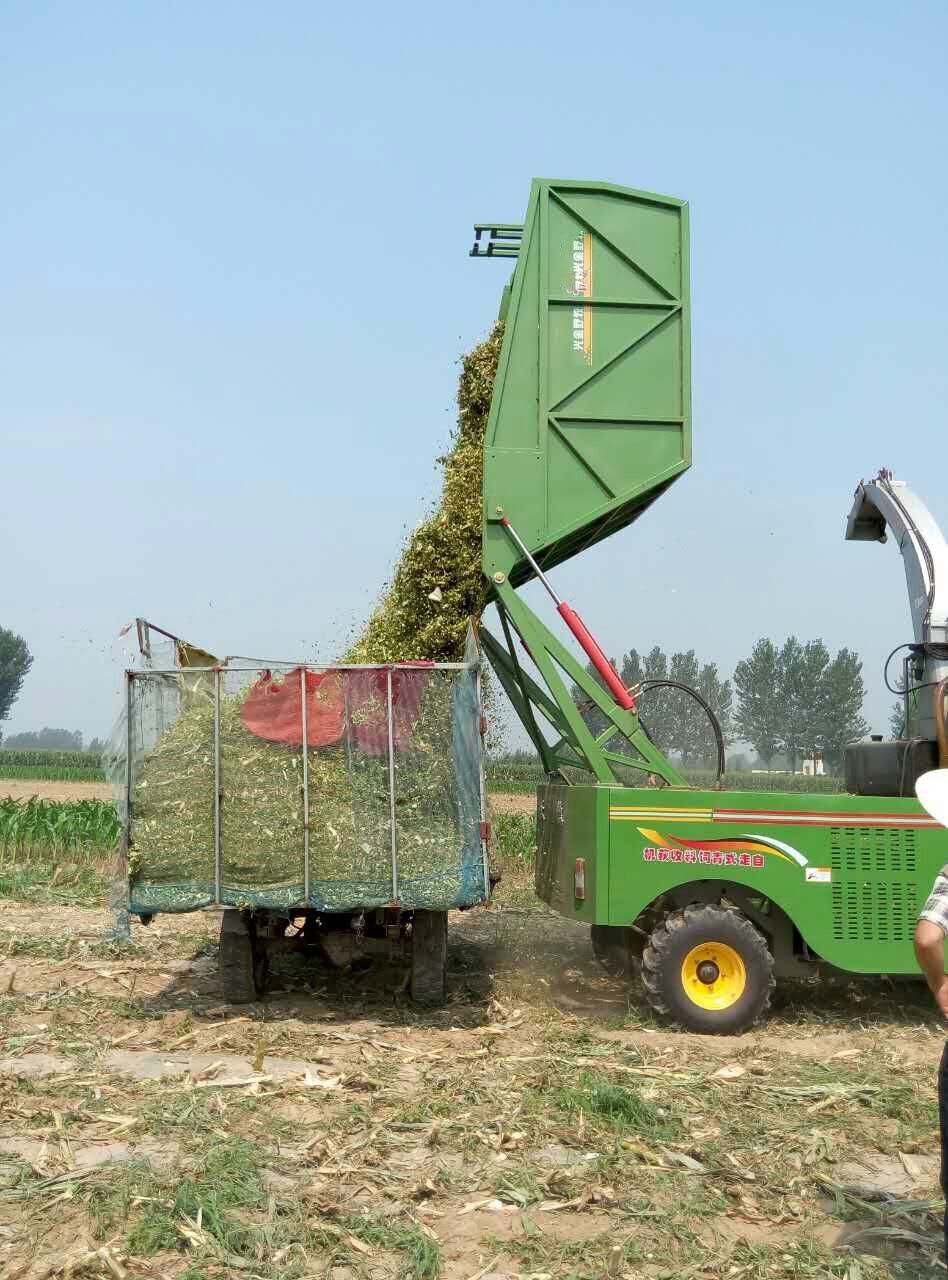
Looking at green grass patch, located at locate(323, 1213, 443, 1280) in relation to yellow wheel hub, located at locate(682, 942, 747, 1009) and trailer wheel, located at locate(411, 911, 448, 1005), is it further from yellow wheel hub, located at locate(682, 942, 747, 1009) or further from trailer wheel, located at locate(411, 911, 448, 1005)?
yellow wheel hub, located at locate(682, 942, 747, 1009)

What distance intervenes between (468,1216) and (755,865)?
3.79 m

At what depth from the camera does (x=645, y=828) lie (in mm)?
8172

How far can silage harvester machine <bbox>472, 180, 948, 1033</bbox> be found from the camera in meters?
8.11

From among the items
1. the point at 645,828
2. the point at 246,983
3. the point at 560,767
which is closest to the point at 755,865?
the point at 645,828

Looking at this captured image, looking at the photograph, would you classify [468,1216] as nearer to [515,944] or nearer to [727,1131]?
[727,1131]

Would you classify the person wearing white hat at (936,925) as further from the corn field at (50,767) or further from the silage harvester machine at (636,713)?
the corn field at (50,767)

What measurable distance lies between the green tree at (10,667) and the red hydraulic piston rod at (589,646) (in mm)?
108856

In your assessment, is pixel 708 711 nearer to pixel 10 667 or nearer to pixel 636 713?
pixel 636 713

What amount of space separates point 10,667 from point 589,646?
10983 centimetres

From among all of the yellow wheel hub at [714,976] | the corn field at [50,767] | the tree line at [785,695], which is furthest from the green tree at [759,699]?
the yellow wheel hub at [714,976]

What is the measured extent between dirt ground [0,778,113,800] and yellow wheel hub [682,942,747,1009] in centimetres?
3010

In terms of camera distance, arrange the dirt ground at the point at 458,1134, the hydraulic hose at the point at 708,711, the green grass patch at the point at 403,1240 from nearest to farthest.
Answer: the green grass patch at the point at 403,1240
the dirt ground at the point at 458,1134
the hydraulic hose at the point at 708,711

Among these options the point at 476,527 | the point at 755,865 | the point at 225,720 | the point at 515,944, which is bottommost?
the point at 515,944

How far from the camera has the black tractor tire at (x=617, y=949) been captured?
8867mm
